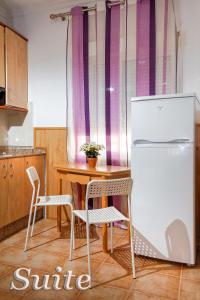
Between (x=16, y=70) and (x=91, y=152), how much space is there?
1.44 m

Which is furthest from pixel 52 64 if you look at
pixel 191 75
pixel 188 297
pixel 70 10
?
pixel 188 297

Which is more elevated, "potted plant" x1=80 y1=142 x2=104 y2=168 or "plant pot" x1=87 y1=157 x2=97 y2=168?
"potted plant" x1=80 y1=142 x2=104 y2=168

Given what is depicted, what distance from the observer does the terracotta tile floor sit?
1.83 m

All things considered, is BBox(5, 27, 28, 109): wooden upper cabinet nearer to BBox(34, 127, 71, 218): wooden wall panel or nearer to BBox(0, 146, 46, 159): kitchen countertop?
BBox(34, 127, 71, 218): wooden wall panel

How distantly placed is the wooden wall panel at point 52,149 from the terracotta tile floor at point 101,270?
707 millimetres

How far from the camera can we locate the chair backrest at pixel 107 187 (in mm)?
1921

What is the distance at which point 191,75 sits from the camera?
2.80 m

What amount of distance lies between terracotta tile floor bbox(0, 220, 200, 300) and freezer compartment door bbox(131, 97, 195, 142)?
42.5 inches

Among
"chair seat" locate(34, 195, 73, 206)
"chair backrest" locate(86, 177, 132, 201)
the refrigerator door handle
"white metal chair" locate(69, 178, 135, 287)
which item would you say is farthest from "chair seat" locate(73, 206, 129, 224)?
the refrigerator door handle

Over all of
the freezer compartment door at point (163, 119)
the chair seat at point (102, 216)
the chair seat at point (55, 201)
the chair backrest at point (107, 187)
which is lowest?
the chair seat at point (102, 216)

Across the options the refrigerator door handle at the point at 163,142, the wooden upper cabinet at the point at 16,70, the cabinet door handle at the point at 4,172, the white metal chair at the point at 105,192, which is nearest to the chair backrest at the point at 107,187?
the white metal chair at the point at 105,192

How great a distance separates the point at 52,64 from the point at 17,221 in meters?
2.01

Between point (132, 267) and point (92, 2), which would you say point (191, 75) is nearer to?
point (92, 2)

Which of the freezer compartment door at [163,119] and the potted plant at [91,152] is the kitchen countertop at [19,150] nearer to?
the potted plant at [91,152]
